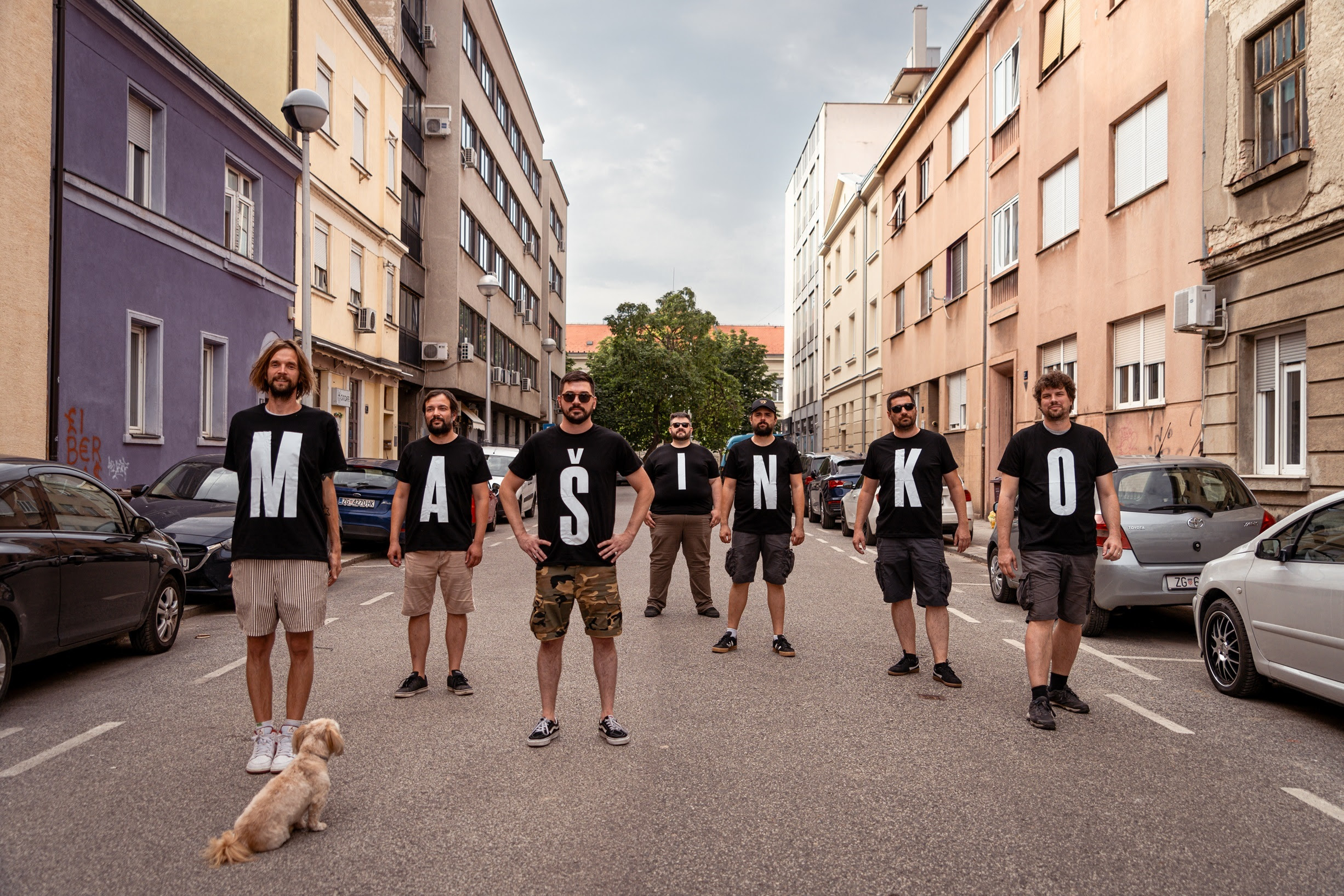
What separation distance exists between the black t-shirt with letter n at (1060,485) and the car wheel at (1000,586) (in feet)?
14.9

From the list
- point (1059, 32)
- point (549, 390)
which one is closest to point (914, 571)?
point (1059, 32)

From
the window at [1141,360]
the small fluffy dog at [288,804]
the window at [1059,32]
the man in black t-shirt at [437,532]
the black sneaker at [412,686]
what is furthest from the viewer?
the window at [1059,32]

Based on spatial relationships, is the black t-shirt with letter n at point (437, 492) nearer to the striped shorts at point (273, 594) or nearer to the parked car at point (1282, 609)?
the striped shorts at point (273, 594)

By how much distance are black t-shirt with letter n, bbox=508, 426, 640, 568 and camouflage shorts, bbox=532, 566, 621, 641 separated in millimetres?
49

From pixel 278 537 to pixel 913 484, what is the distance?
3968mm

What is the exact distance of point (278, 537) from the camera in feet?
15.8

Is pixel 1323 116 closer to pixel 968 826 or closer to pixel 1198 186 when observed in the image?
pixel 1198 186

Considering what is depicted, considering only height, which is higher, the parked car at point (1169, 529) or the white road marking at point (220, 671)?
the parked car at point (1169, 529)

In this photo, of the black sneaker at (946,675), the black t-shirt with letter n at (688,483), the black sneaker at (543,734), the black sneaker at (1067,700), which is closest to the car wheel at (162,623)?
the black sneaker at (543,734)

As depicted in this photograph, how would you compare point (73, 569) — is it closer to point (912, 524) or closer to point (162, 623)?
point (162, 623)

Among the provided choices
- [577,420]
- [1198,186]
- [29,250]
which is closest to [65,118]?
[29,250]

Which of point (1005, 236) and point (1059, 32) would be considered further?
point (1005, 236)

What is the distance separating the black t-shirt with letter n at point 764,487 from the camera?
7.76 metres

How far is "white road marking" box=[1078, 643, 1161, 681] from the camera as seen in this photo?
A: 7.00m
